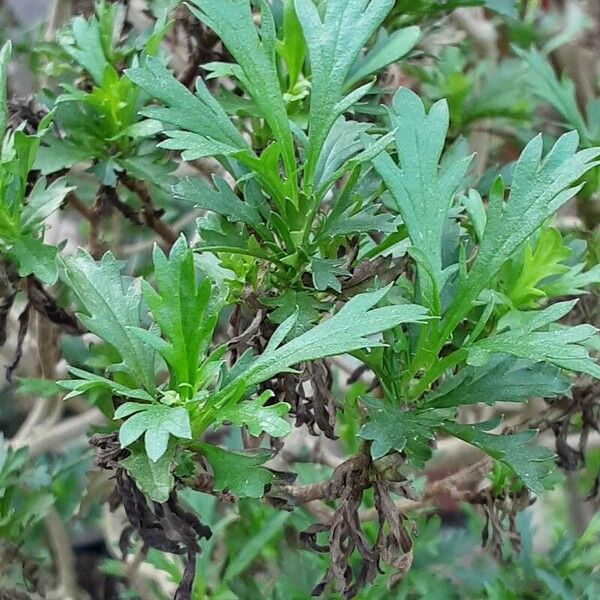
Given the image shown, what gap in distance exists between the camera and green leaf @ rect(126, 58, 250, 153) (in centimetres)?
47

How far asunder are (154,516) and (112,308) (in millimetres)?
149

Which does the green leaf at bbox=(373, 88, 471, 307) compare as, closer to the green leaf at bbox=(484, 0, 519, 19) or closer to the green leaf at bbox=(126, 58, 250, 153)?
the green leaf at bbox=(126, 58, 250, 153)

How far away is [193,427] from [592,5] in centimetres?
168

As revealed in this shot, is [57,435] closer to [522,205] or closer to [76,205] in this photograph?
[76,205]

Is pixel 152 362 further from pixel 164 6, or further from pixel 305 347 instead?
pixel 164 6

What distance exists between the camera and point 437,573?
90 centimetres

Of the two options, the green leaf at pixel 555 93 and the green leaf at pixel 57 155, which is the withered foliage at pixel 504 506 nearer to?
the green leaf at pixel 555 93

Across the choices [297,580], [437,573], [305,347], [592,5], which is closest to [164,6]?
[305,347]

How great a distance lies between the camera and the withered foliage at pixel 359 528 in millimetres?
523

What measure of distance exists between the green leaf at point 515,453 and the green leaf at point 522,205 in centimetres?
7

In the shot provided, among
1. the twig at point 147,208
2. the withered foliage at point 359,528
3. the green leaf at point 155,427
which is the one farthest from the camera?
the twig at point 147,208

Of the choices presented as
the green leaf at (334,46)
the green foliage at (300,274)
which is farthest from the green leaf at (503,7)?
the green leaf at (334,46)

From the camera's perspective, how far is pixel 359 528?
53 centimetres

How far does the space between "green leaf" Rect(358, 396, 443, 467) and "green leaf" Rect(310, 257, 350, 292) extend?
0.25 ft
